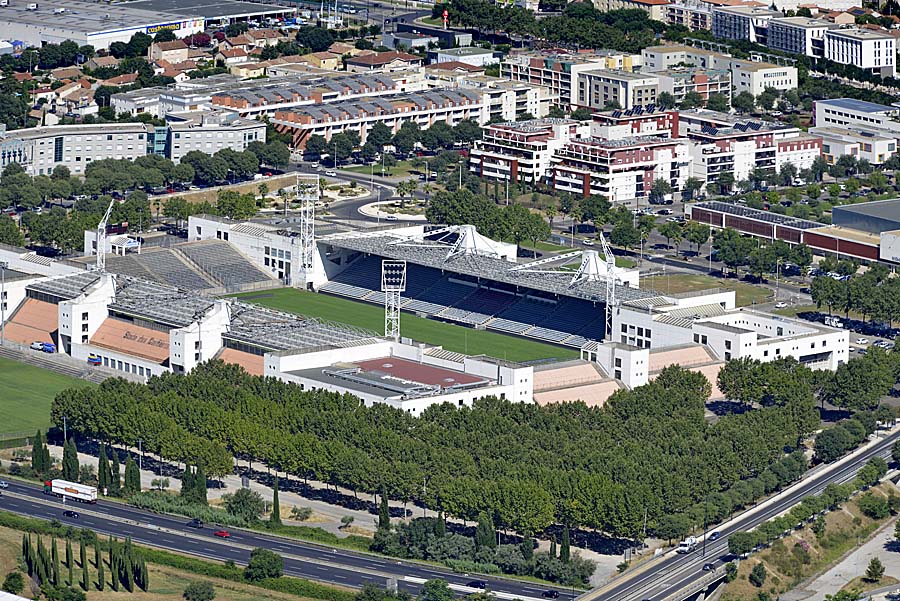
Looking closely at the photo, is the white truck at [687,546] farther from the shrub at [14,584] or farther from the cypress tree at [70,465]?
the cypress tree at [70,465]

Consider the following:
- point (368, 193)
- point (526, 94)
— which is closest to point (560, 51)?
point (526, 94)

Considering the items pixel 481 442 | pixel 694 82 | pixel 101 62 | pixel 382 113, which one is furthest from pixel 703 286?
pixel 101 62

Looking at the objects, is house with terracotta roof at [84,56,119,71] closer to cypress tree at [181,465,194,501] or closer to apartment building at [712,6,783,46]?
apartment building at [712,6,783,46]

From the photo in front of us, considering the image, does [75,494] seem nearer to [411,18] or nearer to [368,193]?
[368,193]

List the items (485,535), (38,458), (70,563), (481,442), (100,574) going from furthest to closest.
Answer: (38,458)
(481,442)
(485,535)
(100,574)
(70,563)

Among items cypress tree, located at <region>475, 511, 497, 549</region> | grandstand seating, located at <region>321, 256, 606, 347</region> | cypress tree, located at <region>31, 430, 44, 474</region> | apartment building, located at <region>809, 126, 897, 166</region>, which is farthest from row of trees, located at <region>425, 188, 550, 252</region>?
cypress tree, located at <region>475, 511, 497, 549</region>

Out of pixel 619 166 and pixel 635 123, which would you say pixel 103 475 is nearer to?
pixel 619 166
